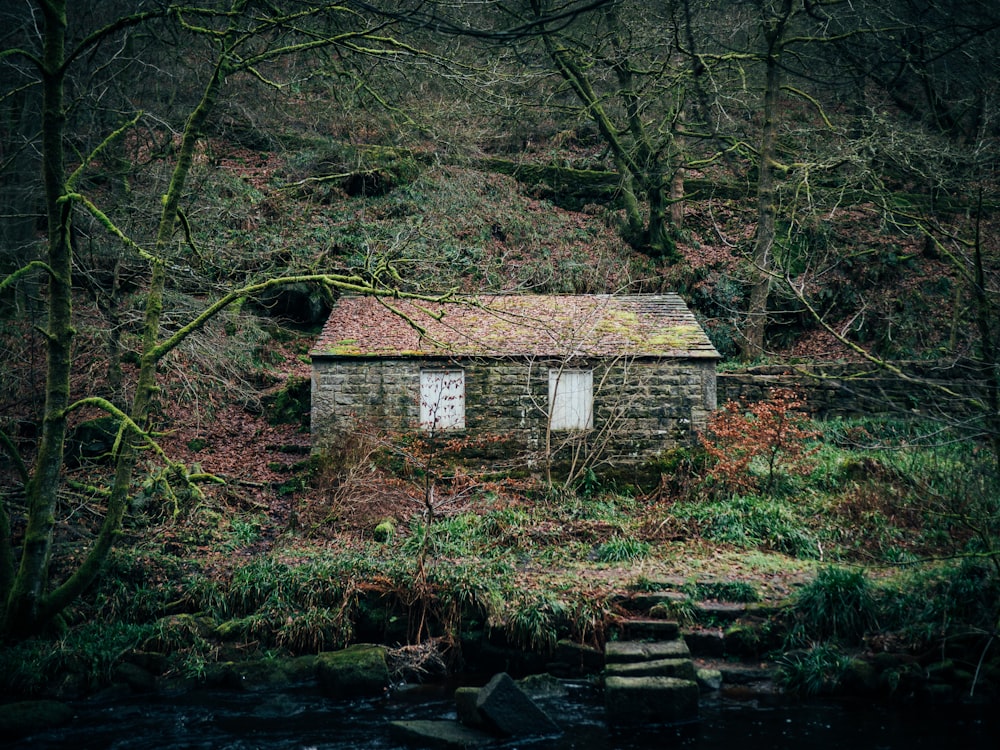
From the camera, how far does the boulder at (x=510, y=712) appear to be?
7.83m

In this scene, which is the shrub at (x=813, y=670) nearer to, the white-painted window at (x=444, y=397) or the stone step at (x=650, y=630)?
the stone step at (x=650, y=630)

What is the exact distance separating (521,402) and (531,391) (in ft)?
0.94

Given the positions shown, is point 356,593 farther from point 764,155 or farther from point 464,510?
point 764,155

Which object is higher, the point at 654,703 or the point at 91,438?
the point at 91,438

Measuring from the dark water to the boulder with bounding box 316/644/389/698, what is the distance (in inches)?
7.5

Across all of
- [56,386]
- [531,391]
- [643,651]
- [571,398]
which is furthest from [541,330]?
[56,386]

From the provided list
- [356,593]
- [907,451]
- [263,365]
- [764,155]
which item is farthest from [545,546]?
[764,155]

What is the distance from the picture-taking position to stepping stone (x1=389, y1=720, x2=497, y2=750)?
7.62 meters

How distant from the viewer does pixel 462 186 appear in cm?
2288

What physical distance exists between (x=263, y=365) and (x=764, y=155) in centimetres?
1288

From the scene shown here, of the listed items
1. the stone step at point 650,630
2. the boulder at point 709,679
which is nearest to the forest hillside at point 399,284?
the stone step at point 650,630

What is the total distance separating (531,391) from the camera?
14.4 m

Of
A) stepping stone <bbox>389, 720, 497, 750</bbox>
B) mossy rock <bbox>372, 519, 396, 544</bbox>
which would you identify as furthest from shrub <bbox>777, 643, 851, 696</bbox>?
mossy rock <bbox>372, 519, 396, 544</bbox>

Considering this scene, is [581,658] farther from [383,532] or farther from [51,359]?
[51,359]
